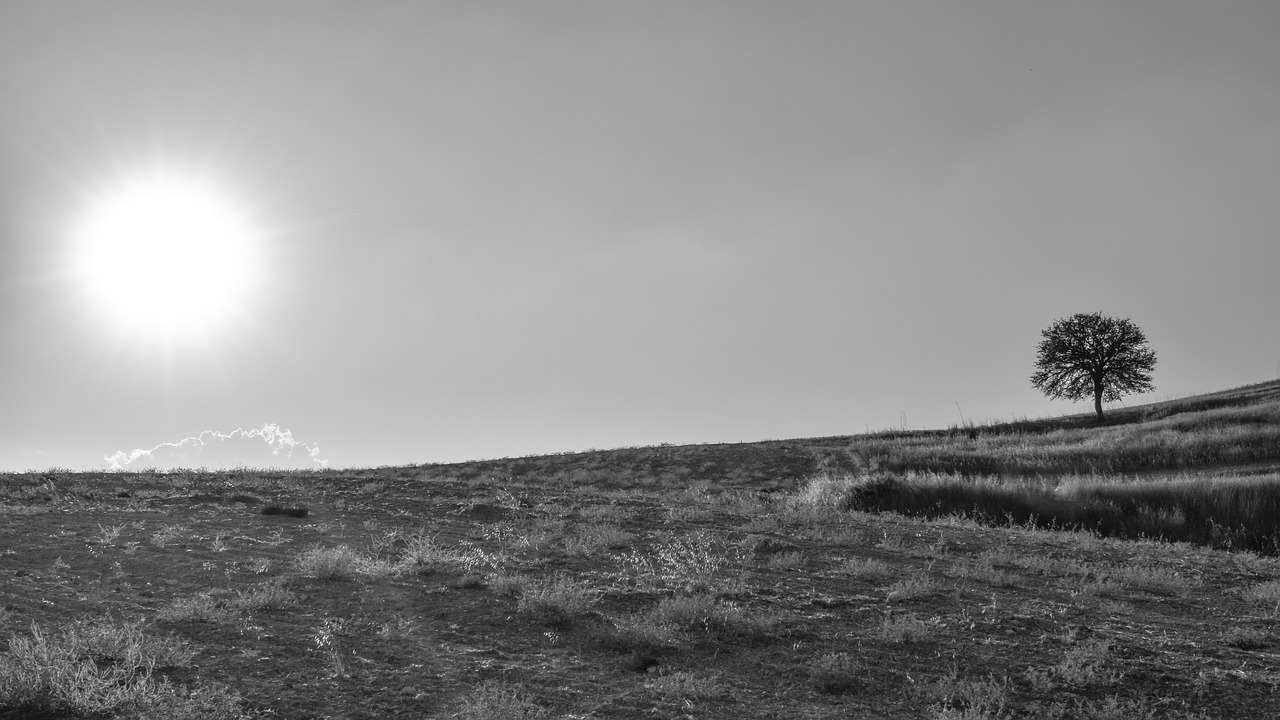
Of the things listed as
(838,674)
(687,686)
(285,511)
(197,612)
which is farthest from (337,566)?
(838,674)

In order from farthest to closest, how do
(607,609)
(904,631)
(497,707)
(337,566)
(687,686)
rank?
(337,566) → (607,609) → (904,631) → (687,686) → (497,707)

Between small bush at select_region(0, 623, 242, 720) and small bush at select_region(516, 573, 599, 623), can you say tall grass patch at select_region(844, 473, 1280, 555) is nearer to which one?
small bush at select_region(516, 573, 599, 623)

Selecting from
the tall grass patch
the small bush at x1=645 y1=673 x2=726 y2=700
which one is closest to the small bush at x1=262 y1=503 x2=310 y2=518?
the small bush at x1=645 y1=673 x2=726 y2=700

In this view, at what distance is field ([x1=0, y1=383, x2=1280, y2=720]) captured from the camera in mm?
6250

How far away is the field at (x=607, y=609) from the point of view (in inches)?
246

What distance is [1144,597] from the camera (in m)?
9.72

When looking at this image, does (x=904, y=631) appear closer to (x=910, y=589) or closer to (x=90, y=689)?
(x=910, y=589)

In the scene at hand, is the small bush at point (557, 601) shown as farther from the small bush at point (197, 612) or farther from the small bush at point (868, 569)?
the small bush at point (868, 569)

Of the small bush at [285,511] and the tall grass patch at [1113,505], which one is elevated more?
the small bush at [285,511]

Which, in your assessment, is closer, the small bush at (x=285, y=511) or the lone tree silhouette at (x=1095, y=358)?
the small bush at (x=285, y=511)

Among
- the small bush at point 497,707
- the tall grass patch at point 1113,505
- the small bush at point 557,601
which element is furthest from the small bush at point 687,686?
the tall grass patch at point 1113,505

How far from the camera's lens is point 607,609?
866 centimetres

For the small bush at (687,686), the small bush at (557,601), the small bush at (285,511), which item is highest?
the small bush at (285,511)

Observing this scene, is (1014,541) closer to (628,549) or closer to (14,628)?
(628,549)
